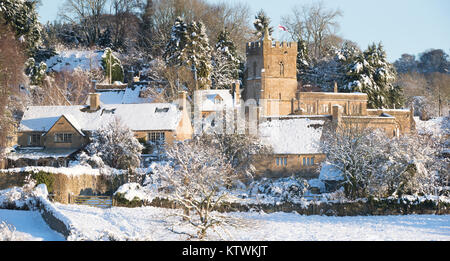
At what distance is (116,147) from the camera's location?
47094 millimetres

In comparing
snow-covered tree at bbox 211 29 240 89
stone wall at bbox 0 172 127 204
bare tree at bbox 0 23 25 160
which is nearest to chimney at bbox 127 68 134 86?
snow-covered tree at bbox 211 29 240 89

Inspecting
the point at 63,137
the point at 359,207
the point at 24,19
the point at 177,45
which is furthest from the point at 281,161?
the point at 24,19

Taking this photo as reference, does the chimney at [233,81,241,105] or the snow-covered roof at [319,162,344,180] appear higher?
the chimney at [233,81,241,105]

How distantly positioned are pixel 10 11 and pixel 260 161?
3246 centimetres

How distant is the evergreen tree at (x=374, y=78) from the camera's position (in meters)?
71.2

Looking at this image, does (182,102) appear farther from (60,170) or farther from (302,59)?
(302,59)

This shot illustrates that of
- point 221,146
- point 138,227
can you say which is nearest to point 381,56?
point 221,146

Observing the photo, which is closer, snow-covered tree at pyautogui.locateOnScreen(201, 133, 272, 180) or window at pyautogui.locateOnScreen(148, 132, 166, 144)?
snow-covered tree at pyautogui.locateOnScreen(201, 133, 272, 180)

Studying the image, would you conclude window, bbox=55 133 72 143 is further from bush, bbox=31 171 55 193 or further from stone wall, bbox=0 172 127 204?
bush, bbox=31 171 55 193

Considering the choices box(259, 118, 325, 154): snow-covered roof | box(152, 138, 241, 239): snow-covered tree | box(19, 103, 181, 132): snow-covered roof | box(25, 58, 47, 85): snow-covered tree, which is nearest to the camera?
box(152, 138, 241, 239): snow-covered tree

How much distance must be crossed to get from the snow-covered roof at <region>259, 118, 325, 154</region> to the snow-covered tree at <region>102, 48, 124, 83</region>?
29.7 meters

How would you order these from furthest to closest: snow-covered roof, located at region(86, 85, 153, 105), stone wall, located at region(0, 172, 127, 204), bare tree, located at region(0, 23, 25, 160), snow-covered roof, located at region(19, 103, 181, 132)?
snow-covered roof, located at region(86, 85, 153, 105) < snow-covered roof, located at region(19, 103, 181, 132) < bare tree, located at region(0, 23, 25, 160) < stone wall, located at region(0, 172, 127, 204)

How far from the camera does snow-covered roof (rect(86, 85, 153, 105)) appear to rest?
6712 cm

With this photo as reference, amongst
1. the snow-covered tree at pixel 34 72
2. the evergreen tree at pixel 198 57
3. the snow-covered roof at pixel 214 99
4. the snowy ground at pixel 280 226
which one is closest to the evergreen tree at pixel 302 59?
the evergreen tree at pixel 198 57
